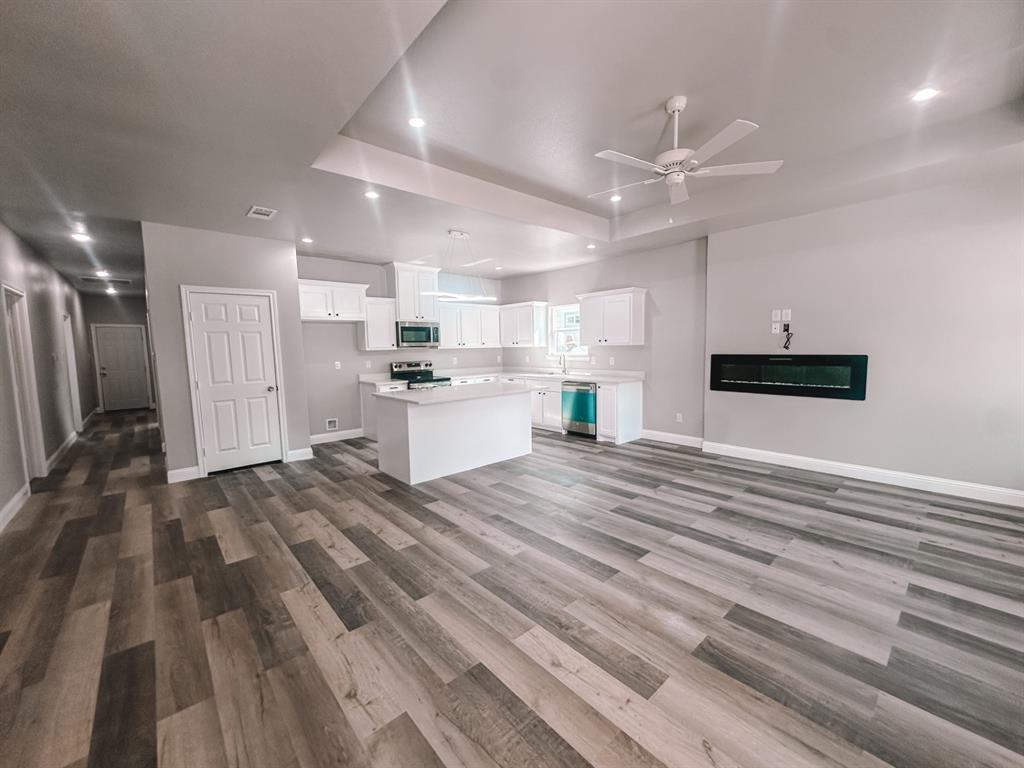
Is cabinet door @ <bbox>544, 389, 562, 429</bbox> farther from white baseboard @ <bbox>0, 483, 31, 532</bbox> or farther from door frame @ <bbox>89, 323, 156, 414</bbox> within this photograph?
door frame @ <bbox>89, 323, 156, 414</bbox>

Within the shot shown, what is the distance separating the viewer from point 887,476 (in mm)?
3988

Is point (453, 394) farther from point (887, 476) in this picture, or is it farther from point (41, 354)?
point (41, 354)

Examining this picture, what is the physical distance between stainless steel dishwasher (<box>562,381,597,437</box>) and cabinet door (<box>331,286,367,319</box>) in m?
3.28

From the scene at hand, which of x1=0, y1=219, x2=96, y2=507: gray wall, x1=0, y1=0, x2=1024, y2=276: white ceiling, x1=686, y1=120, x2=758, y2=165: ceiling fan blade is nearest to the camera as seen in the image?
x1=0, y1=0, x2=1024, y2=276: white ceiling

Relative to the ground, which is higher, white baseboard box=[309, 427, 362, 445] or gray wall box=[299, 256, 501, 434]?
gray wall box=[299, 256, 501, 434]

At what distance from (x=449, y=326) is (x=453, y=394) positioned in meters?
3.11

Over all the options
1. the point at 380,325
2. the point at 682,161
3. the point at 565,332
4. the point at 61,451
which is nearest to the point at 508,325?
the point at 565,332

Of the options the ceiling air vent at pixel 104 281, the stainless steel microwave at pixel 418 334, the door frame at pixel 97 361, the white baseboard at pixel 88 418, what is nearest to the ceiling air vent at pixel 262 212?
the stainless steel microwave at pixel 418 334

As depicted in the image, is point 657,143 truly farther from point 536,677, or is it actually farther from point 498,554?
point 536,677

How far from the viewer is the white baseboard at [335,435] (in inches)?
238

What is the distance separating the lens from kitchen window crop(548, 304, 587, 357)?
23.1 ft

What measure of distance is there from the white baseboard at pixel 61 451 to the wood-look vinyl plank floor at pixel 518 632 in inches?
73.6

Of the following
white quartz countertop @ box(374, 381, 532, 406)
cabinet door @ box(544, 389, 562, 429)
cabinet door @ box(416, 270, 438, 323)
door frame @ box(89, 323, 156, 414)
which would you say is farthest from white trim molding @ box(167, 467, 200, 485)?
door frame @ box(89, 323, 156, 414)

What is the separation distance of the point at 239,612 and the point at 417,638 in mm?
1045
